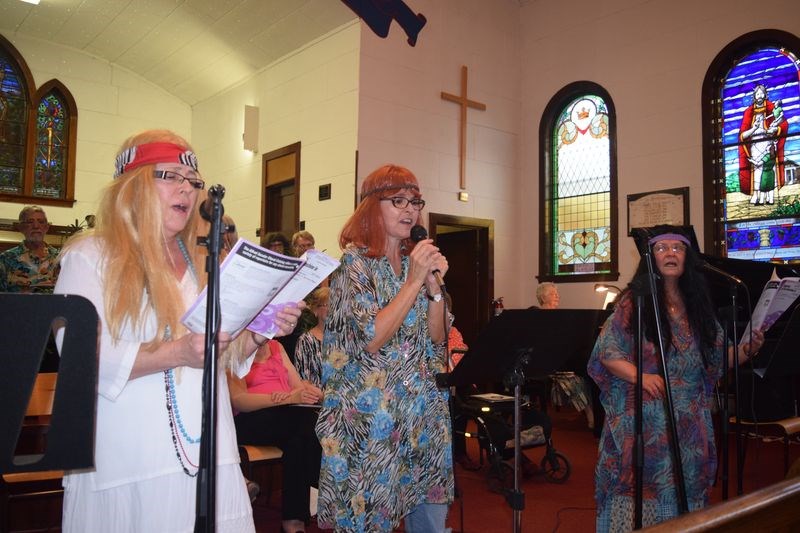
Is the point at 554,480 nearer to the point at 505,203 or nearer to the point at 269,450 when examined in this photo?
the point at 269,450

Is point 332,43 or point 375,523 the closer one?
point 375,523

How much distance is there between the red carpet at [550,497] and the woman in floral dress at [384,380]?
1068mm

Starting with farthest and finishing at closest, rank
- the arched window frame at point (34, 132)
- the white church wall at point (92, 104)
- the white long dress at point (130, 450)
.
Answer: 1. the white church wall at point (92, 104)
2. the arched window frame at point (34, 132)
3. the white long dress at point (130, 450)

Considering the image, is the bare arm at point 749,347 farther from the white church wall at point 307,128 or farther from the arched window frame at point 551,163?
the arched window frame at point 551,163

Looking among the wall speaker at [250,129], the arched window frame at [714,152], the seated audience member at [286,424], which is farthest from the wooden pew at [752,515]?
the wall speaker at [250,129]

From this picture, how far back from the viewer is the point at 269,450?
11.2 feet

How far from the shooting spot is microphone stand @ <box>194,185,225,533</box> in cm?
118

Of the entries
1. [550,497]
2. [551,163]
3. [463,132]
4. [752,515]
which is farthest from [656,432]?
[551,163]

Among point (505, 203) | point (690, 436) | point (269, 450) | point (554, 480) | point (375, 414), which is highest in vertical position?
Answer: point (505, 203)

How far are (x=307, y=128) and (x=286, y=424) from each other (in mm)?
→ 4665

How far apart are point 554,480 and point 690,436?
2.05 m

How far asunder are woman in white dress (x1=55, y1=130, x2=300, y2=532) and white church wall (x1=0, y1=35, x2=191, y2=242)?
8.28 m

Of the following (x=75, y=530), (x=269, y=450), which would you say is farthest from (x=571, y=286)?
(x=75, y=530)

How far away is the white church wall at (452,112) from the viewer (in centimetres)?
686
